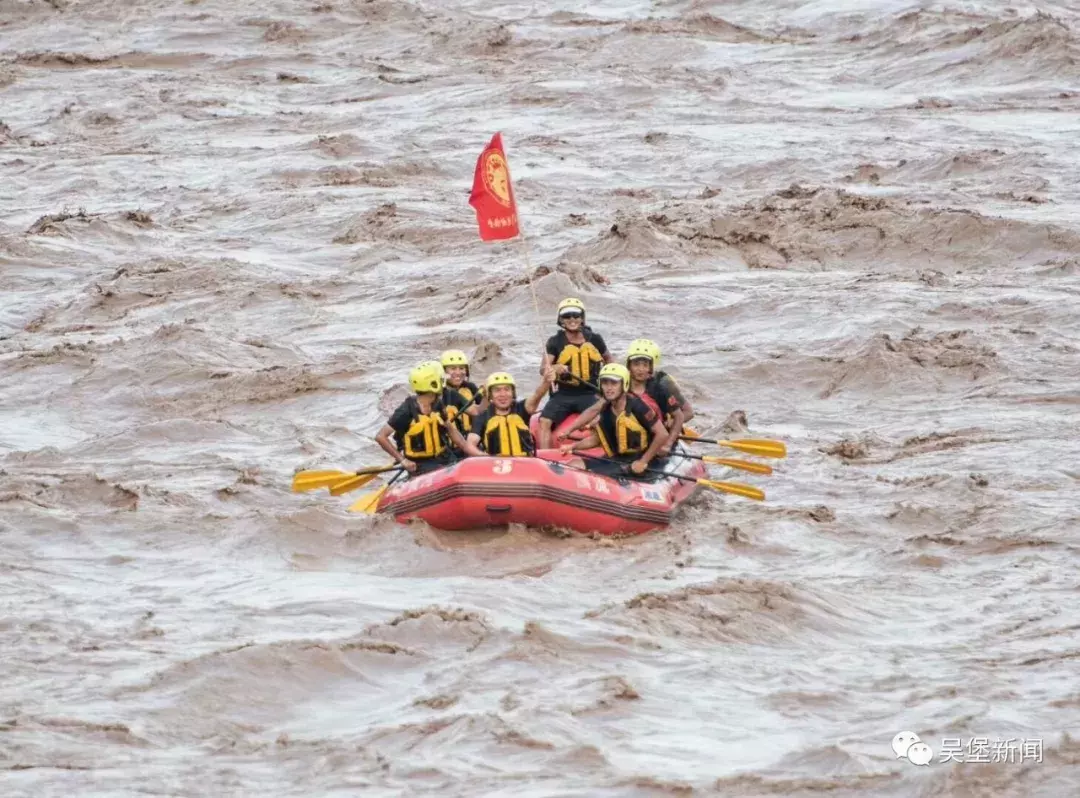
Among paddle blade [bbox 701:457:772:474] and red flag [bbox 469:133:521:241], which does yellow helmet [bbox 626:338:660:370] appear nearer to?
paddle blade [bbox 701:457:772:474]

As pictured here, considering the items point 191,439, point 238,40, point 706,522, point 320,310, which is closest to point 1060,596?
point 706,522

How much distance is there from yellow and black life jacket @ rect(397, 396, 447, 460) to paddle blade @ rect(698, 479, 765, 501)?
1965 mm

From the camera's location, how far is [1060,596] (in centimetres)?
1263

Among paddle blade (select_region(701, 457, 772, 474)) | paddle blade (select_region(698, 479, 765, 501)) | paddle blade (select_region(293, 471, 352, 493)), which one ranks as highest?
paddle blade (select_region(293, 471, 352, 493))

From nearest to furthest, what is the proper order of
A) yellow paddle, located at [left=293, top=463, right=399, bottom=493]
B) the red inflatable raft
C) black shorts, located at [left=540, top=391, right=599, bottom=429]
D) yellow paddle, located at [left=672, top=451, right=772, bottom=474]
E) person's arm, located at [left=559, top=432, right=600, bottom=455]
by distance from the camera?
the red inflatable raft, yellow paddle, located at [left=293, top=463, right=399, bottom=493], person's arm, located at [left=559, top=432, right=600, bottom=455], yellow paddle, located at [left=672, top=451, right=772, bottom=474], black shorts, located at [left=540, top=391, right=599, bottom=429]

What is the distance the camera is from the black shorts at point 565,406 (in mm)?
16000

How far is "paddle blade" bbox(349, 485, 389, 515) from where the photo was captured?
49.4 feet

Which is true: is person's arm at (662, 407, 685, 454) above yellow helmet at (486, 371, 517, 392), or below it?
below

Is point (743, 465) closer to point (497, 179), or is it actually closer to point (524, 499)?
point (524, 499)

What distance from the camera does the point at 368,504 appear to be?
15.3 meters

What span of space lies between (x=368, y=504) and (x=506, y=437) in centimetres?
127

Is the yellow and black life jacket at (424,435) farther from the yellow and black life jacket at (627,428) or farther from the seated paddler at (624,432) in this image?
the yellow and black life jacket at (627,428)

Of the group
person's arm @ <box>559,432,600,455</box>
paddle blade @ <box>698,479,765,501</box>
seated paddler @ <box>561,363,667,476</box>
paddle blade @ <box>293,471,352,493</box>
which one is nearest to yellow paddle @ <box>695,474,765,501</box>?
paddle blade @ <box>698,479,765,501</box>

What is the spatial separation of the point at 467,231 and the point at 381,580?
438 inches
